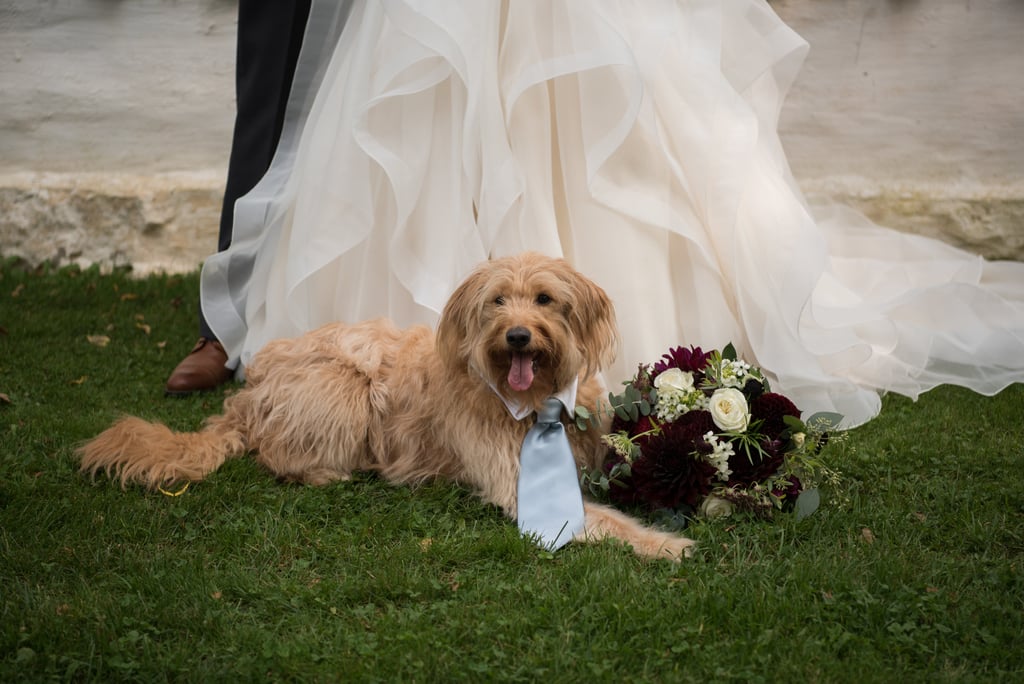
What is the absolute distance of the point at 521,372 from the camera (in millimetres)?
3279

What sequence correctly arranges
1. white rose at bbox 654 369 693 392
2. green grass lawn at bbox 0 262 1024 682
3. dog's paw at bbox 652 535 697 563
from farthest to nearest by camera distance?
white rose at bbox 654 369 693 392
dog's paw at bbox 652 535 697 563
green grass lawn at bbox 0 262 1024 682

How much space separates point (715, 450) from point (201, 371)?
2866mm

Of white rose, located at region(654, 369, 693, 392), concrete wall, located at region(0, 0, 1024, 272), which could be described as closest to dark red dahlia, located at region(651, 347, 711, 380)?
white rose, located at region(654, 369, 693, 392)

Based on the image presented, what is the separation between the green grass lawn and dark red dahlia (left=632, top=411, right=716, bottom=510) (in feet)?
0.46

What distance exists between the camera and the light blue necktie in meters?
3.28

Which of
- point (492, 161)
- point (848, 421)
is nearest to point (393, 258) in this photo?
point (492, 161)

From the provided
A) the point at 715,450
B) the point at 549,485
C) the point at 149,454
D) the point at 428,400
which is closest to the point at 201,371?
the point at 149,454

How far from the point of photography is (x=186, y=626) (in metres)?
2.77

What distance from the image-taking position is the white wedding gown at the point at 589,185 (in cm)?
405

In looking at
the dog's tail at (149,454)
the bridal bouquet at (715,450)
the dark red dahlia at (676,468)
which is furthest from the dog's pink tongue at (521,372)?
the dog's tail at (149,454)

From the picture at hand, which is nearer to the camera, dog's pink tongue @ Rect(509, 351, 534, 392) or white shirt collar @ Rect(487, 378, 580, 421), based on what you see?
dog's pink tongue @ Rect(509, 351, 534, 392)

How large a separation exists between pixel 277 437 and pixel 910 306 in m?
3.24

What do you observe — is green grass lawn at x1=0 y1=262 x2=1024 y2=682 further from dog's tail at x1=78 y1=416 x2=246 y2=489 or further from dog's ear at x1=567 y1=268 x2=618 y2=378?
dog's ear at x1=567 y1=268 x2=618 y2=378

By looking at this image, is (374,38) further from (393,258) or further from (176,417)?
(176,417)
